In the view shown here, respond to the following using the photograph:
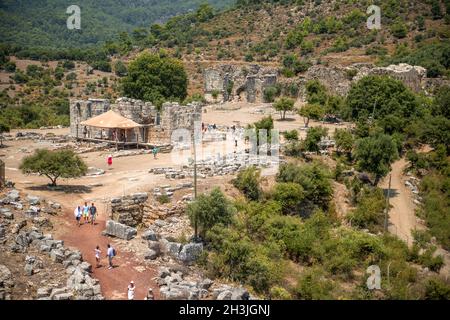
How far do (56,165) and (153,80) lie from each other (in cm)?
2537

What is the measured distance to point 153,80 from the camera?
4684 centimetres

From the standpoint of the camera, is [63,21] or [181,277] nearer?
[181,277]

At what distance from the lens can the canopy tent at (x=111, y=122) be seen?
99.3 feet

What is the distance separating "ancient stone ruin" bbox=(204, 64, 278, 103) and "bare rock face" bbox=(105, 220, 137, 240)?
109 ft

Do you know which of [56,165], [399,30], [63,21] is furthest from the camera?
[63,21]

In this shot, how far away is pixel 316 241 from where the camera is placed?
2091 centimetres

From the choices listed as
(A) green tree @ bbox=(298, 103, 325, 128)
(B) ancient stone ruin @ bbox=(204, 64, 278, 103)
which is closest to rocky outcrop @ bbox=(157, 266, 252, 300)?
(A) green tree @ bbox=(298, 103, 325, 128)

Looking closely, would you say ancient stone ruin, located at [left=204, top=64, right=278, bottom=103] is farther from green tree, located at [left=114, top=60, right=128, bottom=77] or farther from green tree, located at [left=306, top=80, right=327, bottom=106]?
green tree, located at [left=114, top=60, right=128, bottom=77]

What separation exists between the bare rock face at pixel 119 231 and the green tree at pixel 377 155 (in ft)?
44.3

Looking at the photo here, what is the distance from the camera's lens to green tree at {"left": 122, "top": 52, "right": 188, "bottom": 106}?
46438 mm

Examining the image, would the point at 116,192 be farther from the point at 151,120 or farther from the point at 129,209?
the point at 151,120

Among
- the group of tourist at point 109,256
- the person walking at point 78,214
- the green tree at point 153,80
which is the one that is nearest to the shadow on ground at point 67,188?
the person walking at point 78,214

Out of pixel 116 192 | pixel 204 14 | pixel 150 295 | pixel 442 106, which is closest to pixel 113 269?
pixel 150 295
